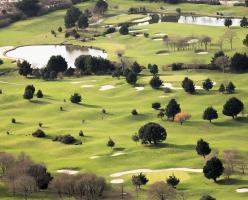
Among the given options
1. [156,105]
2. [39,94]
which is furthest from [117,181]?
[39,94]

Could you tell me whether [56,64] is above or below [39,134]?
above

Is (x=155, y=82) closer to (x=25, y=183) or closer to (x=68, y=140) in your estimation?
(x=68, y=140)

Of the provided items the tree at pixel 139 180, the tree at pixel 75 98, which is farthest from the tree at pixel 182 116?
the tree at pixel 139 180

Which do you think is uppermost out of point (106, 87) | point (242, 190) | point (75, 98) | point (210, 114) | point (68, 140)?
point (106, 87)

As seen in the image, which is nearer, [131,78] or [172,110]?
[172,110]

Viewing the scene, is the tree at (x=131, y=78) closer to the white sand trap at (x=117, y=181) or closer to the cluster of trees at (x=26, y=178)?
the white sand trap at (x=117, y=181)

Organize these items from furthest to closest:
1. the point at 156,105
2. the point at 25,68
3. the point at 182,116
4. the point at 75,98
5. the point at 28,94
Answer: the point at 25,68 < the point at 28,94 < the point at 75,98 < the point at 156,105 < the point at 182,116
